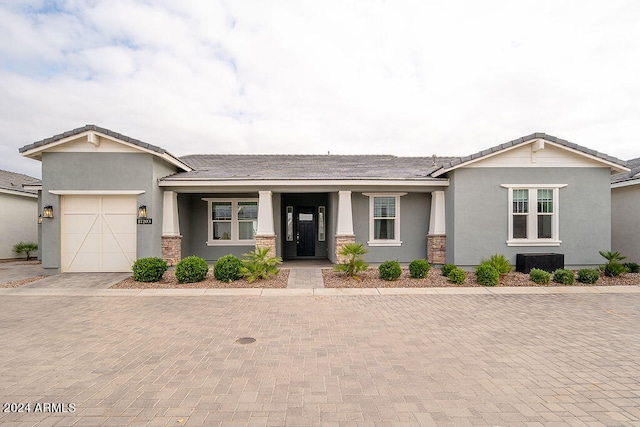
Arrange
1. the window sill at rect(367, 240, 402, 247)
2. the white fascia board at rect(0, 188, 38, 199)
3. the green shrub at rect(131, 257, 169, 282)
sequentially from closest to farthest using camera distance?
the green shrub at rect(131, 257, 169, 282), the window sill at rect(367, 240, 402, 247), the white fascia board at rect(0, 188, 38, 199)

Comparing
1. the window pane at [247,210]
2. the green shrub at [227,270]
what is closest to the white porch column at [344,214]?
the window pane at [247,210]

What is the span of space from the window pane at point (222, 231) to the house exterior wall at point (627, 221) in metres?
16.0

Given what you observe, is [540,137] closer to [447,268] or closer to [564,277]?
[564,277]

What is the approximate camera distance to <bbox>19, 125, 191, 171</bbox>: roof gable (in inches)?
416

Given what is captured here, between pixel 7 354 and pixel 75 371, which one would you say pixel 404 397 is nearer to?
pixel 75 371

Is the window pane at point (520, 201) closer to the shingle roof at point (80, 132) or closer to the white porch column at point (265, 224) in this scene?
the white porch column at point (265, 224)

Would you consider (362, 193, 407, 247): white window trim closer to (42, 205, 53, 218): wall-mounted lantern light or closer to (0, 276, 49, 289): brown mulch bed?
(42, 205, 53, 218): wall-mounted lantern light

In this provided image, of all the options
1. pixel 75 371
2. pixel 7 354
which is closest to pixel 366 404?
pixel 75 371

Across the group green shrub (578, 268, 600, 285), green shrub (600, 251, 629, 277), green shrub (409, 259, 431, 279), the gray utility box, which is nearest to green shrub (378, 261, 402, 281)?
green shrub (409, 259, 431, 279)

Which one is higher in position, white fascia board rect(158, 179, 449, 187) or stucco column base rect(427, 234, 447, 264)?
white fascia board rect(158, 179, 449, 187)

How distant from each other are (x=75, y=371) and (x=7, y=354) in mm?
1509

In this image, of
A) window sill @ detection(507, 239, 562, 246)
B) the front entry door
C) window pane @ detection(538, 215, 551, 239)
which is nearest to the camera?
window sill @ detection(507, 239, 562, 246)

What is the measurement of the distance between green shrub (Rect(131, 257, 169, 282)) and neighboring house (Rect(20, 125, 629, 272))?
1280mm

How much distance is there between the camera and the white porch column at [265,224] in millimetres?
12102
